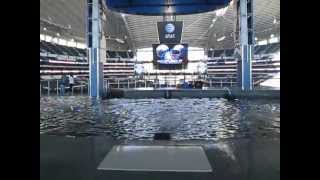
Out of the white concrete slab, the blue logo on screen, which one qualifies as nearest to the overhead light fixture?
the blue logo on screen

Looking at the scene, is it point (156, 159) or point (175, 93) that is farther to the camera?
point (175, 93)

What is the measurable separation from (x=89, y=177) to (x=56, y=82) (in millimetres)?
24155

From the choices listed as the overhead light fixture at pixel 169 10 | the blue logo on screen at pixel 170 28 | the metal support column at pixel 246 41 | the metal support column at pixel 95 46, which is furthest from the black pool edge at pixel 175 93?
the blue logo on screen at pixel 170 28

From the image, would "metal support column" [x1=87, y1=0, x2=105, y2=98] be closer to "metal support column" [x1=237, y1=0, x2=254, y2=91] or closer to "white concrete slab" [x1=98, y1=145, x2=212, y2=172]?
"metal support column" [x1=237, y1=0, x2=254, y2=91]

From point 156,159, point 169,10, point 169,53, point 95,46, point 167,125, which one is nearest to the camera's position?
point 156,159

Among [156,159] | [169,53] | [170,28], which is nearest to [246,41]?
[170,28]

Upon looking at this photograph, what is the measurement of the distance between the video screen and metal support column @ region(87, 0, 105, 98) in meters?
10.9

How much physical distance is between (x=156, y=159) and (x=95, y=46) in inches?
691

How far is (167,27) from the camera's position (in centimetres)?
3272

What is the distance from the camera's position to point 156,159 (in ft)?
18.6

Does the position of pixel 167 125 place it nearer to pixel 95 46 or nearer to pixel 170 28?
pixel 95 46

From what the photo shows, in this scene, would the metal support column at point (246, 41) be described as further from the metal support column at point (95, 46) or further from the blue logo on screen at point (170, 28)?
the blue logo on screen at point (170, 28)
